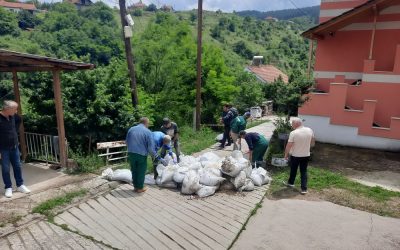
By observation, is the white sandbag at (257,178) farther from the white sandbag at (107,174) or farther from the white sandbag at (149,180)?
the white sandbag at (107,174)

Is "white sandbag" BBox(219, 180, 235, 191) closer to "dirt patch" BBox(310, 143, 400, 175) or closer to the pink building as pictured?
"dirt patch" BBox(310, 143, 400, 175)

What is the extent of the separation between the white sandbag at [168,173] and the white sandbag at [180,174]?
97 millimetres

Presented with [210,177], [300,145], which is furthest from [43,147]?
[300,145]

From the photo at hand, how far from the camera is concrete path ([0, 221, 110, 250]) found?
4.32 meters

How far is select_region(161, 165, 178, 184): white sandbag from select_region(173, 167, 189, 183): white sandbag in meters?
0.10

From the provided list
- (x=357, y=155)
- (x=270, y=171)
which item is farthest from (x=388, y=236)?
(x=357, y=155)

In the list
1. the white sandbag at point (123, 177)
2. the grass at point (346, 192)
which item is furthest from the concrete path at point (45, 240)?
the grass at point (346, 192)

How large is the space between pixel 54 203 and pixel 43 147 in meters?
3.30

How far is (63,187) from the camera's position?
20.9ft

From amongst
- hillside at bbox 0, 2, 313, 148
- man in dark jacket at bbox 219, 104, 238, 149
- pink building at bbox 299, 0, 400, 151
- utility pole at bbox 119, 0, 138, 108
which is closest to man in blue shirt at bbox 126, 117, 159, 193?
hillside at bbox 0, 2, 313, 148

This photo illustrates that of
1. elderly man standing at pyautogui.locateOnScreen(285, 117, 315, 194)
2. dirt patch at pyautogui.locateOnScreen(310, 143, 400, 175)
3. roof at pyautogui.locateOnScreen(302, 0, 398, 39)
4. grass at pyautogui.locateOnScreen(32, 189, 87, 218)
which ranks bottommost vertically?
dirt patch at pyautogui.locateOnScreen(310, 143, 400, 175)

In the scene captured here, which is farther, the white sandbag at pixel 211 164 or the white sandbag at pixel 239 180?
the white sandbag at pixel 211 164

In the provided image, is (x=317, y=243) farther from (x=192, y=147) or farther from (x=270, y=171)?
(x=192, y=147)

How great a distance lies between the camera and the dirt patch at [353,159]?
8.57m
